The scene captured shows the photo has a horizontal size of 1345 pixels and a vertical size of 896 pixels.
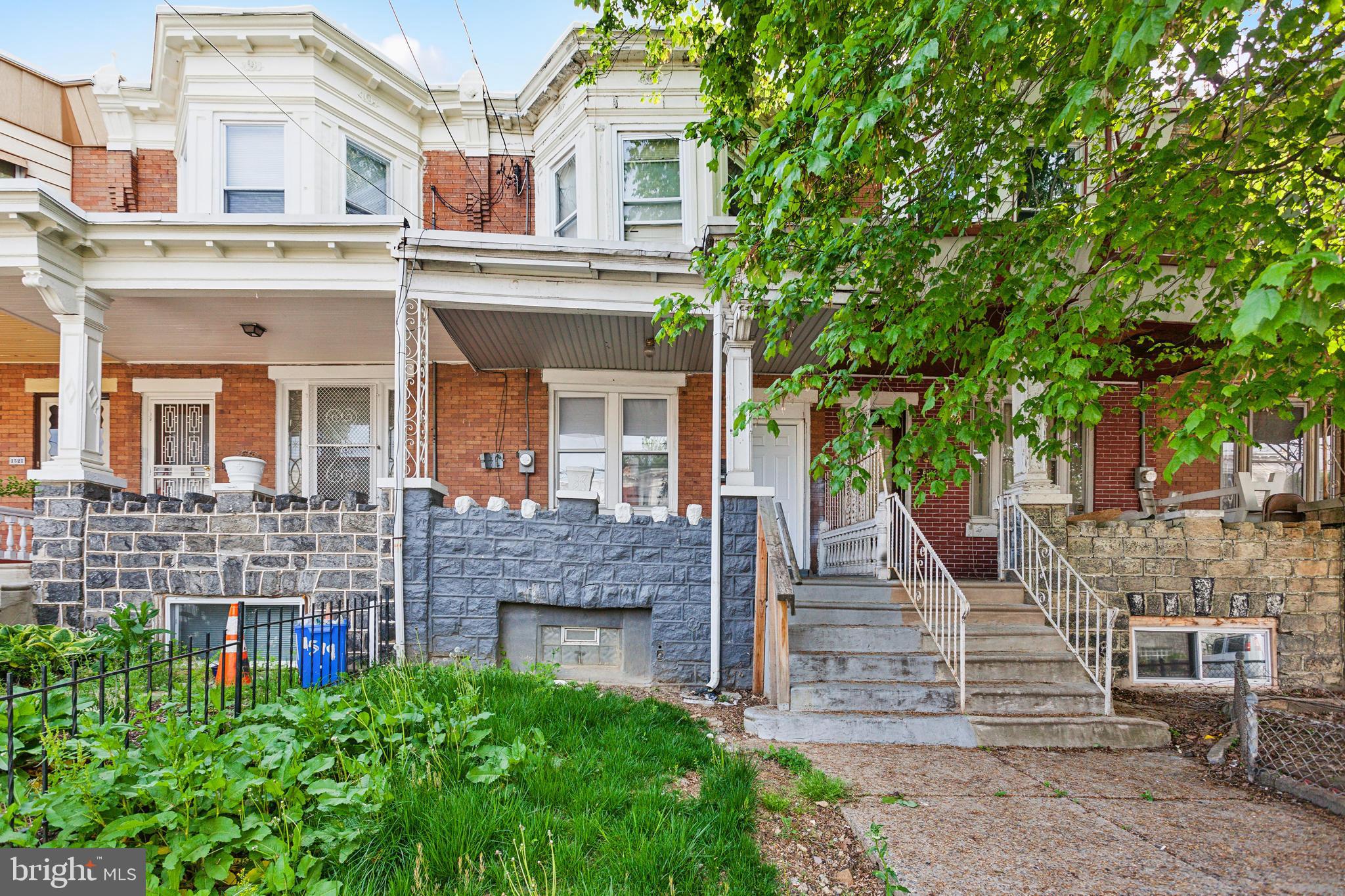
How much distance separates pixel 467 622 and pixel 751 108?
17.3 feet

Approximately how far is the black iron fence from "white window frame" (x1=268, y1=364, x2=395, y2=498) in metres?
2.76

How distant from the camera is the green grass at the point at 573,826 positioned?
2.94m

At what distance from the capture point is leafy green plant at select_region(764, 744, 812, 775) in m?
4.65

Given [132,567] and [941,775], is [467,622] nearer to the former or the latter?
[132,567]

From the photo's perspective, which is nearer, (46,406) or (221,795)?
(221,795)

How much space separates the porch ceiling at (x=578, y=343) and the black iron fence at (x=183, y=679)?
3.29m

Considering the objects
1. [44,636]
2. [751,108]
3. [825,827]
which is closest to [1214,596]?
[825,827]

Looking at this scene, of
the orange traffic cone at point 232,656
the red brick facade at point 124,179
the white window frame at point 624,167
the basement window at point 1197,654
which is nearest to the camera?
the orange traffic cone at point 232,656

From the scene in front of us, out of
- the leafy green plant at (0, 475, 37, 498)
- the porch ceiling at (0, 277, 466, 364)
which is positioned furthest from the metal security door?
the leafy green plant at (0, 475, 37, 498)

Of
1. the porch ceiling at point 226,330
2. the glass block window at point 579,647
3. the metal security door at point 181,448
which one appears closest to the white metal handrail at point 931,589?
the glass block window at point 579,647

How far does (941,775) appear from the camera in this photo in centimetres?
470

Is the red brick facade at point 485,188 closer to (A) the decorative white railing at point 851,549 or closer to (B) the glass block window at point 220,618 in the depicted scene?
(B) the glass block window at point 220,618

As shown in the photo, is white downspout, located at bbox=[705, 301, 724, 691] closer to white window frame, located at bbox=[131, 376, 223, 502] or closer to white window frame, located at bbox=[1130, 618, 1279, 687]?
white window frame, located at bbox=[1130, 618, 1279, 687]

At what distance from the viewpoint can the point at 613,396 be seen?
10.0 metres
